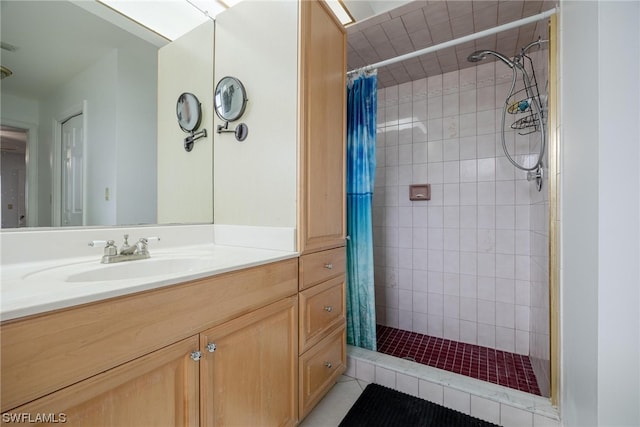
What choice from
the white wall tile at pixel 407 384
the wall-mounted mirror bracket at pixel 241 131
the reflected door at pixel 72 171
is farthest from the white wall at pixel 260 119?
the white wall tile at pixel 407 384

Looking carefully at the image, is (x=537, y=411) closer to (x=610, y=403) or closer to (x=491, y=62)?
(x=610, y=403)

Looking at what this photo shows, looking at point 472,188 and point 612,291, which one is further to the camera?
point 472,188

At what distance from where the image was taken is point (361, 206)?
177 cm

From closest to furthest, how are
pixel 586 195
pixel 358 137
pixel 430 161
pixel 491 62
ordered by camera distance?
1. pixel 586 195
2. pixel 358 137
3. pixel 491 62
4. pixel 430 161

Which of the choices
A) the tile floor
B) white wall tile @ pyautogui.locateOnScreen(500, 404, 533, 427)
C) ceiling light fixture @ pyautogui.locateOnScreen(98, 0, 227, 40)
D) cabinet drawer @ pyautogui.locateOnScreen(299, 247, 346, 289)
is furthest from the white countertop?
white wall tile @ pyautogui.locateOnScreen(500, 404, 533, 427)

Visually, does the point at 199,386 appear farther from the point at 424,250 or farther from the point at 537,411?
the point at 424,250

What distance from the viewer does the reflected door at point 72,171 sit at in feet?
3.40

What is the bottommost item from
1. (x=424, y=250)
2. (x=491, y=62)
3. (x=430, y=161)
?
(x=424, y=250)

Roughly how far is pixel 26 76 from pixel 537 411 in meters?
2.43

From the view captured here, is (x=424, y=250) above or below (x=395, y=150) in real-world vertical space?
below

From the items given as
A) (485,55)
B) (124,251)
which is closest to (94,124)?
(124,251)

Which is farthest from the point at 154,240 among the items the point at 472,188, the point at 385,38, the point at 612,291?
the point at 472,188

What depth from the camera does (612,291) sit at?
77 centimetres

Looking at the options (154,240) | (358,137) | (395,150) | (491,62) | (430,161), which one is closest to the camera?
(154,240)
